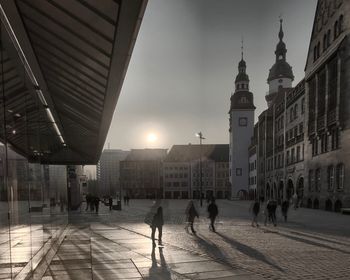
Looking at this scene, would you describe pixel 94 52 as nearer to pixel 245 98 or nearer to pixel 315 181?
pixel 315 181

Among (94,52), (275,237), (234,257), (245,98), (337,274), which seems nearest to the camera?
(94,52)

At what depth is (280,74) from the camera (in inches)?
3671

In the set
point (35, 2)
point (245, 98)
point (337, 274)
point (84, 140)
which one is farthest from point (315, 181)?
point (245, 98)

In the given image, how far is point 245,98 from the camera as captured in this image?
8081cm

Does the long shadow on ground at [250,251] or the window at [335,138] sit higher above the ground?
the window at [335,138]

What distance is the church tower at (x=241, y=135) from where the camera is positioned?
8031cm

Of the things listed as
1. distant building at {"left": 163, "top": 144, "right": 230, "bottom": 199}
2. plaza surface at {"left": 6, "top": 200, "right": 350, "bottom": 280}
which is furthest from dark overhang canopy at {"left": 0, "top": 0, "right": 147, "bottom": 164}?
distant building at {"left": 163, "top": 144, "right": 230, "bottom": 199}

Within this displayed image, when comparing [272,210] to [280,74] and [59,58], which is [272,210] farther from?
[280,74]

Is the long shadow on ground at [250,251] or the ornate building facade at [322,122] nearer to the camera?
the long shadow on ground at [250,251]

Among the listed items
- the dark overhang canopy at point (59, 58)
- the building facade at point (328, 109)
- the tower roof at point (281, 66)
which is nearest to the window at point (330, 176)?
the building facade at point (328, 109)

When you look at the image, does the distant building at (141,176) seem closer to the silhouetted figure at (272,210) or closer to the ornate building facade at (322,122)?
the ornate building facade at (322,122)

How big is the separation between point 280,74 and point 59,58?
93656mm

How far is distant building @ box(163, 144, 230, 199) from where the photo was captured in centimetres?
10244

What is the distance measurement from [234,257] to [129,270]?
10.9ft
